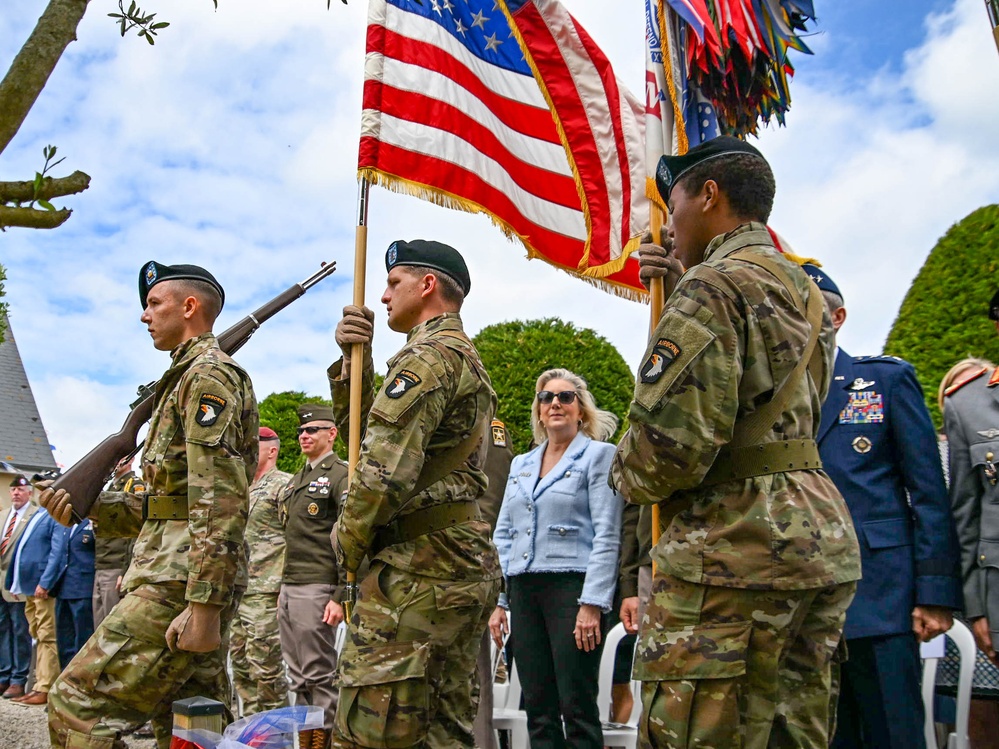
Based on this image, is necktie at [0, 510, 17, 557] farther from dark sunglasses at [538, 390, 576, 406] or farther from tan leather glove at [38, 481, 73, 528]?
dark sunglasses at [538, 390, 576, 406]

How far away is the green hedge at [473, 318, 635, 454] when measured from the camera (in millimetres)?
11336

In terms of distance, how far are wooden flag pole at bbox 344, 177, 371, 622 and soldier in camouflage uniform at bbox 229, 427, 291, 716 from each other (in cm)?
363

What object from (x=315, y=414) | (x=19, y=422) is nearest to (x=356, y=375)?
(x=315, y=414)

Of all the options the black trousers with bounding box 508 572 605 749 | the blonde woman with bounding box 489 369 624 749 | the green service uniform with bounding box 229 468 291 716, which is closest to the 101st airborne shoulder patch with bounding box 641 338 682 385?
the blonde woman with bounding box 489 369 624 749

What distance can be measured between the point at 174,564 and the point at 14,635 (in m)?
9.18

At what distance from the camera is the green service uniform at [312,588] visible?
7.20 metres

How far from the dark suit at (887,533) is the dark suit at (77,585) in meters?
9.08

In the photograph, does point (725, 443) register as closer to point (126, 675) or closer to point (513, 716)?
point (126, 675)

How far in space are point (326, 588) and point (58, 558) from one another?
4.92m

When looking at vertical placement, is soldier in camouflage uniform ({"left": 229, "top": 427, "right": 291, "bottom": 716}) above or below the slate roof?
below

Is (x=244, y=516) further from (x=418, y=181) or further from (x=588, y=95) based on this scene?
(x=588, y=95)

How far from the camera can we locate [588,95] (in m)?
5.97

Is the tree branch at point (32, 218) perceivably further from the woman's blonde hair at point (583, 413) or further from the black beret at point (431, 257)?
the woman's blonde hair at point (583, 413)

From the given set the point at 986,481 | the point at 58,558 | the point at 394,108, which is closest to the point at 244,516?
the point at 394,108
